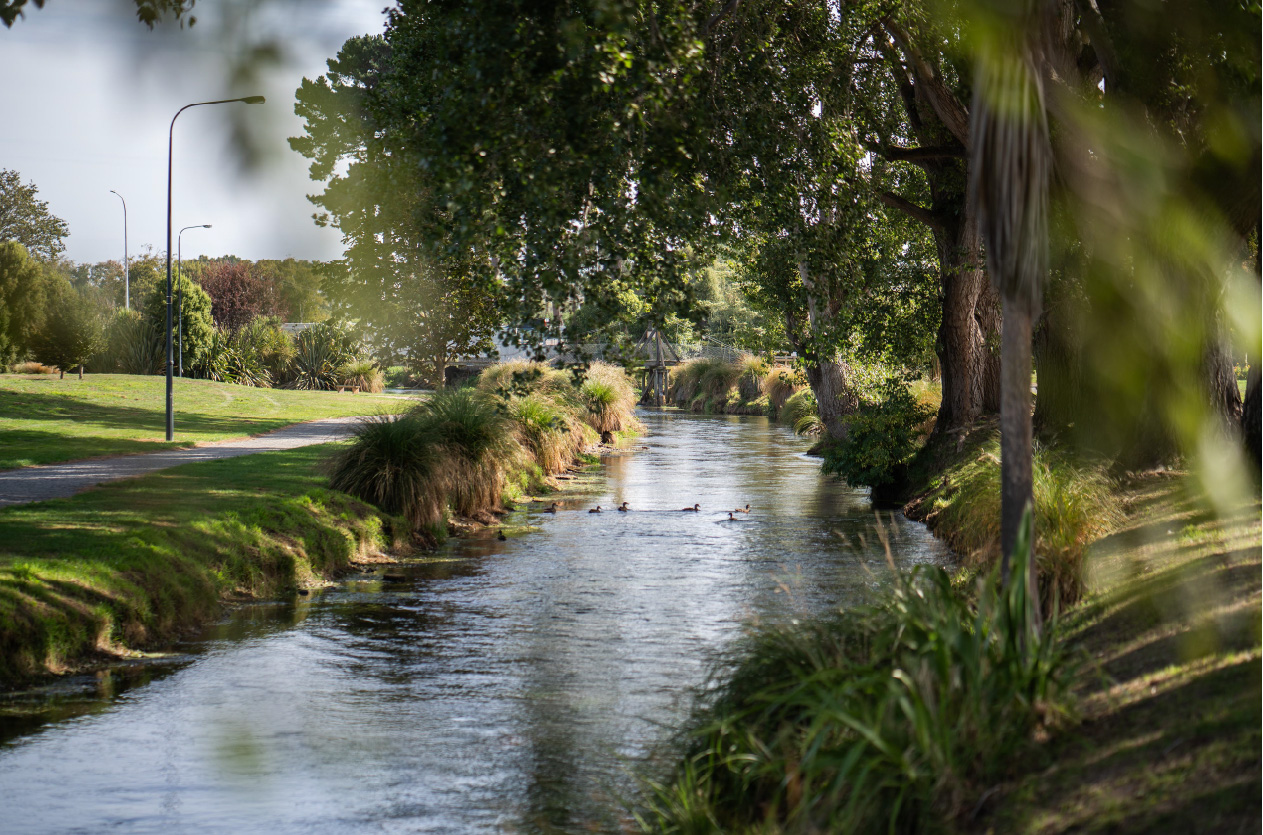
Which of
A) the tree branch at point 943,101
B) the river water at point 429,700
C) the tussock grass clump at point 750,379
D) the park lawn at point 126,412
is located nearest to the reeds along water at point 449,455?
the river water at point 429,700

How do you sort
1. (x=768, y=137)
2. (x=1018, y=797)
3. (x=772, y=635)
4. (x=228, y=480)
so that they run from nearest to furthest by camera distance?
(x=1018, y=797) → (x=772, y=635) → (x=768, y=137) → (x=228, y=480)

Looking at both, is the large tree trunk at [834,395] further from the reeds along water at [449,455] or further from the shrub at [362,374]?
the shrub at [362,374]

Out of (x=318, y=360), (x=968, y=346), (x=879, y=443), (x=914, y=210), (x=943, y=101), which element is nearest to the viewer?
(x=943, y=101)

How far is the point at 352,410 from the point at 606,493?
48.8ft

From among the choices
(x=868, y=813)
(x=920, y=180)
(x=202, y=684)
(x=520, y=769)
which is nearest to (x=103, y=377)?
(x=920, y=180)

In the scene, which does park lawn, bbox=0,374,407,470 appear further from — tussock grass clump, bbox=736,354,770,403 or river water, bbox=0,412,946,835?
tussock grass clump, bbox=736,354,770,403

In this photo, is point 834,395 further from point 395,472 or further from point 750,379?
point 750,379

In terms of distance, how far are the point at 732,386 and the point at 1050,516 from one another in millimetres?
45259

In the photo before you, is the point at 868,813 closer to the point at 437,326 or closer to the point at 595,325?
the point at 595,325

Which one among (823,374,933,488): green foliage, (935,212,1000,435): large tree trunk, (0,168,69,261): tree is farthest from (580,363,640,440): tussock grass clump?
Answer: (0,168,69,261): tree

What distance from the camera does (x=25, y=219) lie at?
1840 mm

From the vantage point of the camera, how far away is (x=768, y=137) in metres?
11.1

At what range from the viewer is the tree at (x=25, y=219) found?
Answer: 163 centimetres

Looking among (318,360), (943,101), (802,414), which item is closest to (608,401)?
(802,414)
